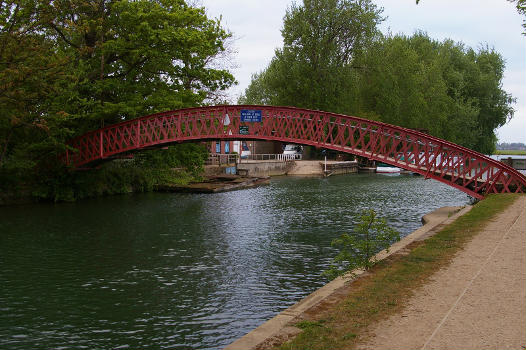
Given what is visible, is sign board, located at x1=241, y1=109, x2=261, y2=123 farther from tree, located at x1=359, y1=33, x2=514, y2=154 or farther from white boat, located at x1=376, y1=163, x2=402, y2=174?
white boat, located at x1=376, y1=163, x2=402, y2=174

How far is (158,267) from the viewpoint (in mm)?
16766

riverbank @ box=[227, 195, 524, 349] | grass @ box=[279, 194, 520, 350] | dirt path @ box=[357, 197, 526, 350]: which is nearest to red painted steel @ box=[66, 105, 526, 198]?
grass @ box=[279, 194, 520, 350]

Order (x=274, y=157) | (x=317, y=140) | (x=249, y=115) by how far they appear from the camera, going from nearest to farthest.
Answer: (x=317, y=140), (x=249, y=115), (x=274, y=157)

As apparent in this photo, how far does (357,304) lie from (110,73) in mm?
31453

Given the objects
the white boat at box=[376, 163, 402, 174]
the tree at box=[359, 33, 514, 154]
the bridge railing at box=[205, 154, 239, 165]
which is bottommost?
the white boat at box=[376, 163, 402, 174]

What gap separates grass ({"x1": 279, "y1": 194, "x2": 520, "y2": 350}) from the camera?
7613mm

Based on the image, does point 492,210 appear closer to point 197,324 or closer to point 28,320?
point 197,324

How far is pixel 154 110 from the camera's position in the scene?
35.2 metres

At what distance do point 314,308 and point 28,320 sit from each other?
6.87 metres

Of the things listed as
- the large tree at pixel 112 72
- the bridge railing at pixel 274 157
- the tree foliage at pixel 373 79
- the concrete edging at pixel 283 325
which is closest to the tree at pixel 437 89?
the tree foliage at pixel 373 79

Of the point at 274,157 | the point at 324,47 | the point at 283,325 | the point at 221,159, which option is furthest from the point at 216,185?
the point at 283,325

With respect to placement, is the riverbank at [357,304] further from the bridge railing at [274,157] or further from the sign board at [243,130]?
the bridge railing at [274,157]

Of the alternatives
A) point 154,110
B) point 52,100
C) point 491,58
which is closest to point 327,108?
point 491,58

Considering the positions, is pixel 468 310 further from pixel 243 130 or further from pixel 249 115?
pixel 243 130
